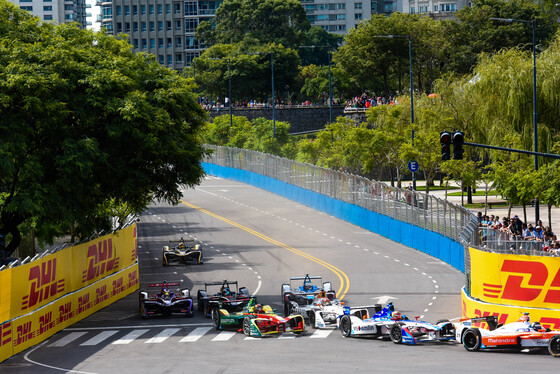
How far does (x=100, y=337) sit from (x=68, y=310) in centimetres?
316

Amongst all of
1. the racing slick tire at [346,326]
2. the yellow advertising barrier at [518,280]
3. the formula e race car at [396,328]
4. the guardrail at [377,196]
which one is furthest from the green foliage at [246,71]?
the yellow advertising barrier at [518,280]

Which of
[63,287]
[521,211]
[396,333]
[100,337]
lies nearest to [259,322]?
[396,333]

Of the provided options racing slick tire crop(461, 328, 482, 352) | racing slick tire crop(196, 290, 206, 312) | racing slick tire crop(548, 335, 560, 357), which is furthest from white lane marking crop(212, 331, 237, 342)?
Answer: racing slick tire crop(548, 335, 560, 357)

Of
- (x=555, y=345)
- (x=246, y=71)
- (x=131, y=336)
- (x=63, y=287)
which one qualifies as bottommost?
(x=131, y=336)

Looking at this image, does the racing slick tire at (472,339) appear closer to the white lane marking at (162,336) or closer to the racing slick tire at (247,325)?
the racing slick tire at (247,325)

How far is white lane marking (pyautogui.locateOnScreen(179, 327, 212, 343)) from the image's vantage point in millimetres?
31331

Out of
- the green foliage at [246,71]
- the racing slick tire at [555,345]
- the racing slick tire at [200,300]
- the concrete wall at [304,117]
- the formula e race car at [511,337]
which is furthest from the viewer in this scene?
the green foliage at [246,71]

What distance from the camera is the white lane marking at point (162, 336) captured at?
3136cm

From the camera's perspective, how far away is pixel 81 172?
3447 cm

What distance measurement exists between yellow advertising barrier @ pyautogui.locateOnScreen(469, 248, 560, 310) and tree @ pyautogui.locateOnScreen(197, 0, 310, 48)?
409 feet

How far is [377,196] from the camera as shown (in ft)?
195

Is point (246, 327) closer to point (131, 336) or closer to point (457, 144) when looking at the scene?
point (131, 336)

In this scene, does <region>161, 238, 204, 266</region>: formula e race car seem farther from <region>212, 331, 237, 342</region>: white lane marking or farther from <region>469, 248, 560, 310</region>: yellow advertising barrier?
<region>469, 248, 560, 310</region>: yellow advertising barrier

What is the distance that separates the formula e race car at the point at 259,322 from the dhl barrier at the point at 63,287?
6.05 metres
